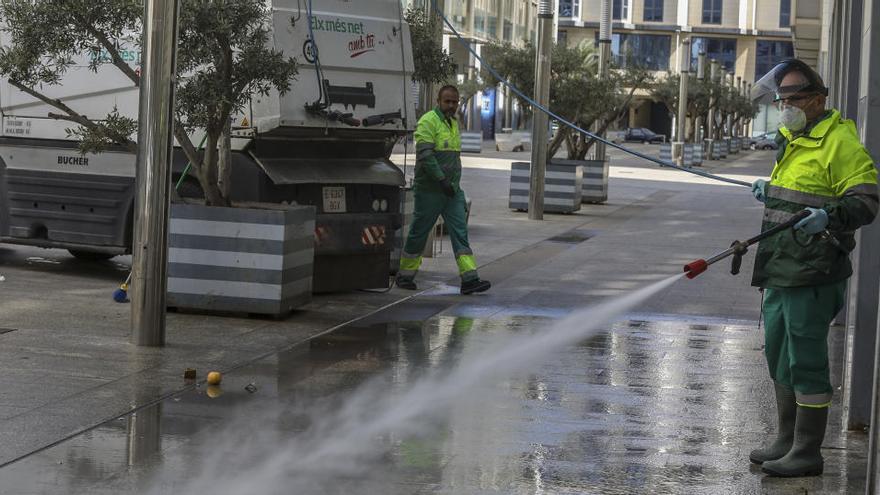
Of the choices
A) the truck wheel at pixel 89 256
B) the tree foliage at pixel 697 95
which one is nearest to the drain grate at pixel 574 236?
the truck wheel at pixel 89 256

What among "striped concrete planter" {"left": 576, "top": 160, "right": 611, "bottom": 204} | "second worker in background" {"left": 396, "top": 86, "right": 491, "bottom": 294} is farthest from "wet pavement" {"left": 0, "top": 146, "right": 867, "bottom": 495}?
"striped concrete planter" {"left": 576, "top": 160, "right": 611, "bottom": 204}

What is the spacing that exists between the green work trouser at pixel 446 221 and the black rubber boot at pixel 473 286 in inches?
1.8

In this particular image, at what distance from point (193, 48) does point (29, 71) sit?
1.38m

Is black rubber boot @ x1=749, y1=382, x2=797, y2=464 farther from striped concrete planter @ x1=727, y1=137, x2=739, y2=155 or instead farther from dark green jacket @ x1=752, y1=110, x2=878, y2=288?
striped concrete planter @ x1=727, y1=137, x2=739, y2=155

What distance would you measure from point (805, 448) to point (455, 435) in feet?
6.06

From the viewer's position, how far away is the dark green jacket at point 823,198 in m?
6.59

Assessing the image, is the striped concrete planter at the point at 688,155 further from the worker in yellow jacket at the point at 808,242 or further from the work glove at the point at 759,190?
the worker in yellow jacket at the point at 808,242

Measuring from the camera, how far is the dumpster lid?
1233 centimetres

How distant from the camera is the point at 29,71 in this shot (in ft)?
36.6

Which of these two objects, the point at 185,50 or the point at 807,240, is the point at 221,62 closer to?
the point at 185,50

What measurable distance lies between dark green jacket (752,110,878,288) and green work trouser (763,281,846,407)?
7 centimetres

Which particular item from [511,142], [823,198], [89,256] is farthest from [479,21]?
[823,198]

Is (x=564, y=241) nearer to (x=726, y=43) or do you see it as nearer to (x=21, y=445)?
(x=21, y=445)

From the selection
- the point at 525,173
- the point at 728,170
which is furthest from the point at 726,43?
the point at 525,173
